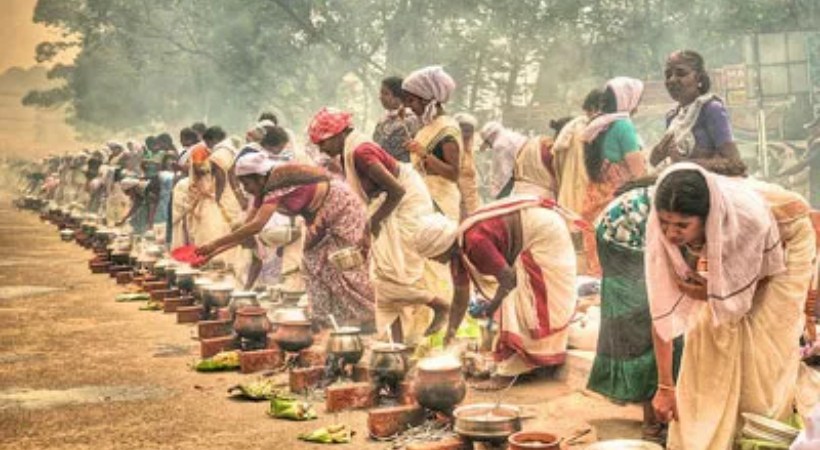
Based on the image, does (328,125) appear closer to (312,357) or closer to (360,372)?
(312,357)

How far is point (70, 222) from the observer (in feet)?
79.9

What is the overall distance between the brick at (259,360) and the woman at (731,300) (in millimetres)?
3769

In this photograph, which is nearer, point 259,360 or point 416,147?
point 259,360

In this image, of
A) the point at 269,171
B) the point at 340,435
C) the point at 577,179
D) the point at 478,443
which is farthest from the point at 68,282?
the point at 478,443

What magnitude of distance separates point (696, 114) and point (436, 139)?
232 centimetres

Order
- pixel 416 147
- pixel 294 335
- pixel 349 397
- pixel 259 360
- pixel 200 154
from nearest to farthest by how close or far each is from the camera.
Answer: pixel 349 397, pixel 294 335, pixel 259 360, pixel 416 147, pixel 200 154

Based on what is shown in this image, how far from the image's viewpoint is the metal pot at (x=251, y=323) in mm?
7309

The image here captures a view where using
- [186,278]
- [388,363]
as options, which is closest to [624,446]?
[388,363]

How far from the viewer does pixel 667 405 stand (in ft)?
13.9

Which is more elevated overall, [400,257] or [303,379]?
[400,257]

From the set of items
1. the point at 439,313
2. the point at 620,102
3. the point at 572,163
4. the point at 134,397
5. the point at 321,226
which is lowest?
the point at 134,397

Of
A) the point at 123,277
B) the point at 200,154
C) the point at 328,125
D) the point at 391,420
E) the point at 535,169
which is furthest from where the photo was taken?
the point at 123,277

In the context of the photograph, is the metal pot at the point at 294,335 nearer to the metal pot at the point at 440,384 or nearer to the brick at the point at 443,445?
the metal pot at the point at 440,384

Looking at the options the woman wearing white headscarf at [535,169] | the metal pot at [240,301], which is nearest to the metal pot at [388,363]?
the metal pot at [240,301]
